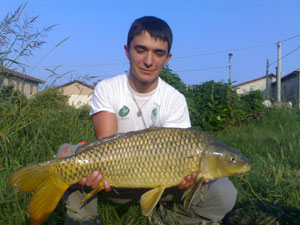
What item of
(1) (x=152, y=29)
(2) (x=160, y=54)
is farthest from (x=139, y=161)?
(1) (x=152, y=29)

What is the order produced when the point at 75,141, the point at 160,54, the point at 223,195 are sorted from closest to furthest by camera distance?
the point at 223,195, the point at 160,54, the point at 75,141

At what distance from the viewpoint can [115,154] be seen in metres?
1.64

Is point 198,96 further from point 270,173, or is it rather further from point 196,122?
point 270,173

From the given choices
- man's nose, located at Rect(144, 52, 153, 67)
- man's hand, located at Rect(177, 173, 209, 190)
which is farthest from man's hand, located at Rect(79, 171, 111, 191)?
man's nose, located at Rect(144, 52, 153, 67)

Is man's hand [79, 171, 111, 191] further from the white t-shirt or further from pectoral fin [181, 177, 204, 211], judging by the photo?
the white t-shirt

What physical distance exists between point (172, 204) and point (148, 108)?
74cm

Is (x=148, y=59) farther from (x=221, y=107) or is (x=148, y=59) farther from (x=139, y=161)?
(x=221, y=107)

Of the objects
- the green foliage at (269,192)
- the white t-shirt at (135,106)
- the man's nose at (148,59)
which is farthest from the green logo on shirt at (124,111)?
the green foliage at (269,192)

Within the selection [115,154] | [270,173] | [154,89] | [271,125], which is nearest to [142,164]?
[115,154]

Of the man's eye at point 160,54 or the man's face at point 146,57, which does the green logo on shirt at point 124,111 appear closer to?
the man's face at point 146,57

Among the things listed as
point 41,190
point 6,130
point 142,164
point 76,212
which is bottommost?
point 76,212

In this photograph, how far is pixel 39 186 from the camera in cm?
163

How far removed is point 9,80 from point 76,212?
1.68 m

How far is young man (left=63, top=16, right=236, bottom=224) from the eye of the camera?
6.65 ft
